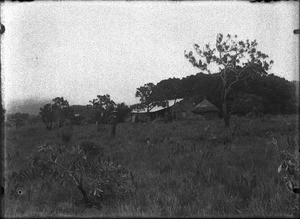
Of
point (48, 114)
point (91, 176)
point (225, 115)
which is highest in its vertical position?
point (48, 114)

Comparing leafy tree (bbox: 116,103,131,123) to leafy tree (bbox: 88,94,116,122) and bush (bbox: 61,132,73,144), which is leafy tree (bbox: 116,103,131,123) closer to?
leafy tree (bbox: 88,94,116,122)

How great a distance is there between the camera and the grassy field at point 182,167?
9.52ft

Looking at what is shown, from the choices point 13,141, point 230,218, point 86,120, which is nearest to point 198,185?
point 230,218

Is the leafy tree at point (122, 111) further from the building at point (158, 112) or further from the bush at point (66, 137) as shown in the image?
the bush at point (66, 137)

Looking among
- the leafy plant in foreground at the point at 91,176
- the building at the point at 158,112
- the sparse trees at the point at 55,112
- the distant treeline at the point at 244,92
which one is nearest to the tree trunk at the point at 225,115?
the distant treeline at the point at 244,92

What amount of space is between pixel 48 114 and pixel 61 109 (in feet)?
0.73

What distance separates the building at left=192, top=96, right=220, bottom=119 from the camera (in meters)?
3.64

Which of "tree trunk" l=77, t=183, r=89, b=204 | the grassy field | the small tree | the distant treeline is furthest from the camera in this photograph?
the small tree

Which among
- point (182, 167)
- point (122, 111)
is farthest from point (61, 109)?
point (182, 167)

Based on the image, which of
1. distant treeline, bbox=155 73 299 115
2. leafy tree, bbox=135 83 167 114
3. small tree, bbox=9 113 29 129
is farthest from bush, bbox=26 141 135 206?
distant treeline, bbox=155 73 299 115

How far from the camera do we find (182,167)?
360cm

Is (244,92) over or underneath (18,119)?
over

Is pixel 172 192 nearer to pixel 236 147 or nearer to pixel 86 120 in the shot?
pixel 236 147

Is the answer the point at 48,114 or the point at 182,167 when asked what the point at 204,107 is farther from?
the point at 48,114
